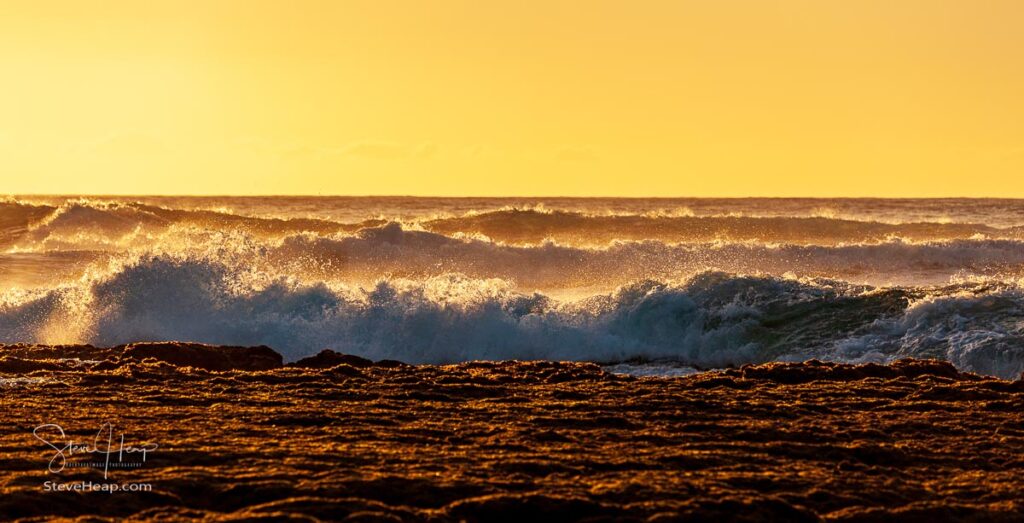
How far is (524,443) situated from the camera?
6.65 m

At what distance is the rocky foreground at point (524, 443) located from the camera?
17.5ft

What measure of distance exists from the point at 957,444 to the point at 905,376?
2818 millimetres

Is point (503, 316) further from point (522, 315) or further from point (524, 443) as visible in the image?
point (524, 443)

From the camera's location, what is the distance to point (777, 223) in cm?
3962

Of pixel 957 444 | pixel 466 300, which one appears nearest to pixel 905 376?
pixel 957 444

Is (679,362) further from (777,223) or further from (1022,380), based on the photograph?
(777,223)
